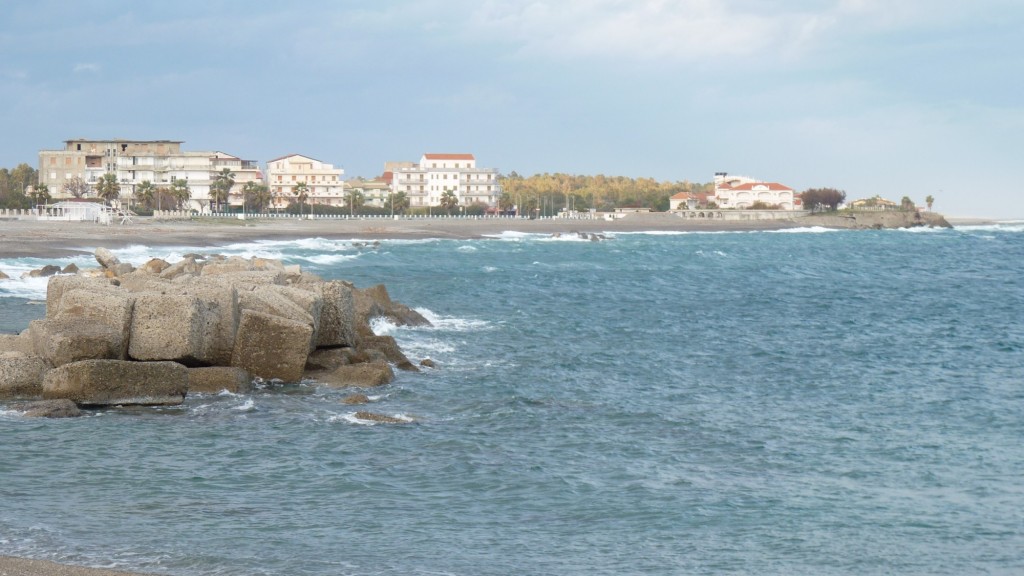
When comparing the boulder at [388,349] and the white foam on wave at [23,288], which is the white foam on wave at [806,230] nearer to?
the white foam on wave at [23,288]

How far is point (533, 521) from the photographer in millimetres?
12188

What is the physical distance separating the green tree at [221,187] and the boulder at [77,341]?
122m

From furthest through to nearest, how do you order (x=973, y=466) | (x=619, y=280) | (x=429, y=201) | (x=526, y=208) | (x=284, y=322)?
(x=526, y=208) < (x=429, y=201) < (x=619, y=280) < (x=284, y=322) < (x=973, y=466)

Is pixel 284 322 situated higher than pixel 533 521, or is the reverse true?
pixel 284 322

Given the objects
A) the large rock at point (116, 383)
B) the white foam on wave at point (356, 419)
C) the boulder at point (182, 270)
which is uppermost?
the boulder at point (182, 270)

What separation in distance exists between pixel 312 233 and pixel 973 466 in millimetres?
83569

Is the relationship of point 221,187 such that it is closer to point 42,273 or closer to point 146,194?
point 146,194

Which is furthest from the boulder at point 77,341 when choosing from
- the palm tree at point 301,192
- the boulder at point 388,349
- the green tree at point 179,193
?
the palm tree at point 301,192

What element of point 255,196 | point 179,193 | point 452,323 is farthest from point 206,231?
point 255,196

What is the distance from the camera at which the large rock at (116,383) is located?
16.6 m

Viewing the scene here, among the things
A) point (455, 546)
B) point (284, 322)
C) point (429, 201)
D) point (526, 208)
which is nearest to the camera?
point (455, 546)

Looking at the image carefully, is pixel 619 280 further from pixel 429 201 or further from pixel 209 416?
pixel 429 201

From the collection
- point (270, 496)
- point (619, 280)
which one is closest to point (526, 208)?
point (619, 280)

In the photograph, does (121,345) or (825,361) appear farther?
(825,361)
